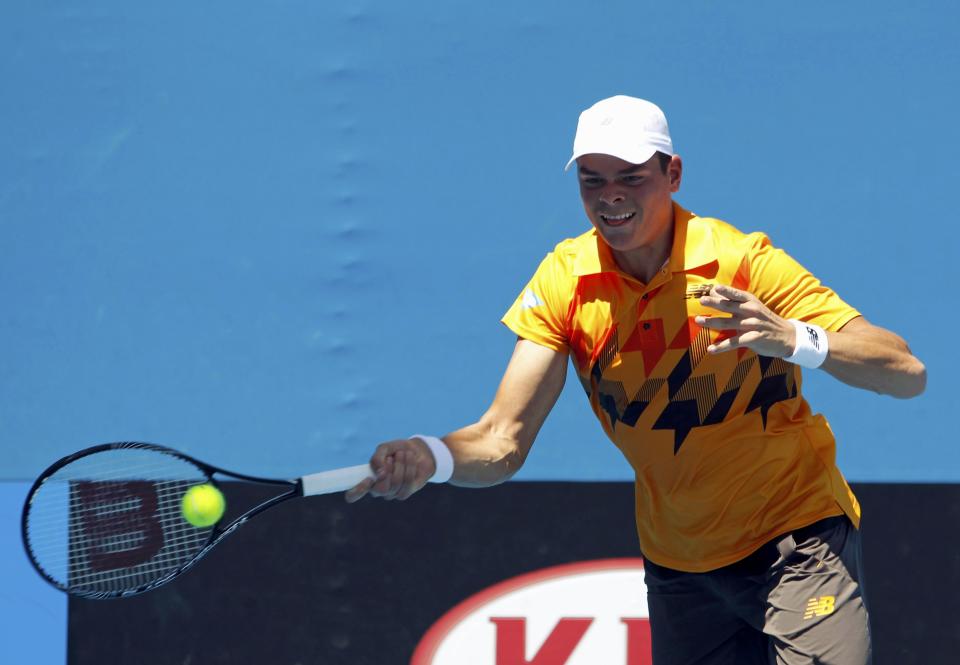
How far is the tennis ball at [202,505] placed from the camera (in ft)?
9.85

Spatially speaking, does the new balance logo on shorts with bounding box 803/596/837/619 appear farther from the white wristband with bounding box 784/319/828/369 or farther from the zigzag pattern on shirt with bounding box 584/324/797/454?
the white wristband with bounding box 784/319/828/369

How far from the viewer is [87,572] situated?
308 cm

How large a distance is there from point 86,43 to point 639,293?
2.03 meters

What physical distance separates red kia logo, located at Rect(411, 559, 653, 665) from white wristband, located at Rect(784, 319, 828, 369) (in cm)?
148

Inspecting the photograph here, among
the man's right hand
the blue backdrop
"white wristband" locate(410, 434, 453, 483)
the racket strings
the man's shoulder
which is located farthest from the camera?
the blue backdrop

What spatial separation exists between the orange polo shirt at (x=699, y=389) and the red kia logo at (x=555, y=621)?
959 millimetres

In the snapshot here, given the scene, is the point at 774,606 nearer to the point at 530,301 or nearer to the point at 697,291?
the point at 697,291

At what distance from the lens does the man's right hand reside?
8.11 feet

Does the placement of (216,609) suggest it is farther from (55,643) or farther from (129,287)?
(129,287)

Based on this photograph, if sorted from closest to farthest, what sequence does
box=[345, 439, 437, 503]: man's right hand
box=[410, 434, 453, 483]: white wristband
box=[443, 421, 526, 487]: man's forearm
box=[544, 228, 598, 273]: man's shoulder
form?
box=[345, 439, 437, 503]: man's right hand
box=[410, 434, 453, 483]: white wristband
box=[443, 421, 526, 487]: man's forearm
box=[544, 228, 598, 273]: man's shoulder

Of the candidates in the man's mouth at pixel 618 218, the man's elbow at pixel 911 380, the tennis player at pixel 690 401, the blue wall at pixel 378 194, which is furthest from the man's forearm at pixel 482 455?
the blue wall at pixel 378 194

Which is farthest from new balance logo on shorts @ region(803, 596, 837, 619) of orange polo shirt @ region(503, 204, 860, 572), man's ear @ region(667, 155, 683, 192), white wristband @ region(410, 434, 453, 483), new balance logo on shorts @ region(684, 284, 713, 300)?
man's ear @ region(667, 155, 683, 192)

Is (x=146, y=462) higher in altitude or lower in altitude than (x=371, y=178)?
lower

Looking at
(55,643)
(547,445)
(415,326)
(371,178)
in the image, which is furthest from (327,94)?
(55,643)
